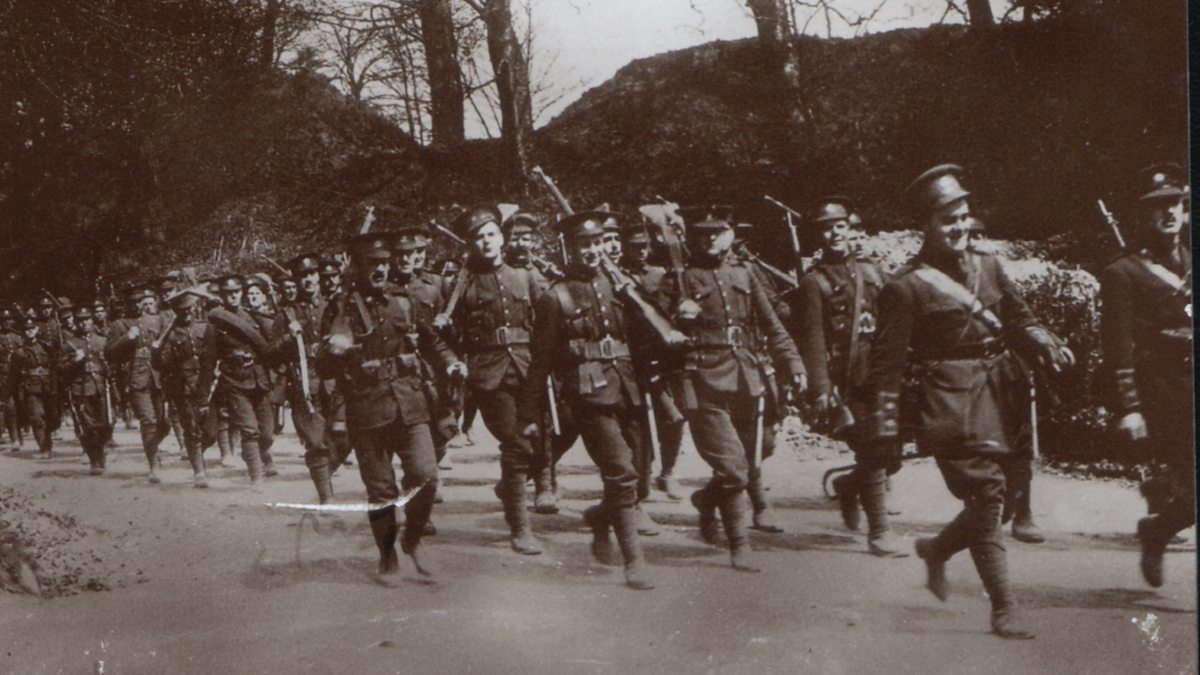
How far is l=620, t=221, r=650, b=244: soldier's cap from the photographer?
4.38 meters

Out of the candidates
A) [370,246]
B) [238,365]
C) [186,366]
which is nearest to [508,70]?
[370,246]

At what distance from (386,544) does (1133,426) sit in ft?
9.16

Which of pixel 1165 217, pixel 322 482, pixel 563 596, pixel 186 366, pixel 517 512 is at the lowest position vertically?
pixel 563 596

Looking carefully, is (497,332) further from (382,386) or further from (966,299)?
(966,299)

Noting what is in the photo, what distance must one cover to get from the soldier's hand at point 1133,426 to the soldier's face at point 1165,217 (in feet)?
2.12

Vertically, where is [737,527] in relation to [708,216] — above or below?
below

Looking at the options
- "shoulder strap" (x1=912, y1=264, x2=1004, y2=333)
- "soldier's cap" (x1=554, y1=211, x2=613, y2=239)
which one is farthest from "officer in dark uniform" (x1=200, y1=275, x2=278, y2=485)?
"shoulder strap" (x1=912, y1=264, x2=1004, y2=333)

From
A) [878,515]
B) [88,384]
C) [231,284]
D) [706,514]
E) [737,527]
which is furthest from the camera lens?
[88,384]

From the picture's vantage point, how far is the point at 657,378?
4293 mm

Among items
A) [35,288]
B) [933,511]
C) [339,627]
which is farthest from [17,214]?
[933,511]

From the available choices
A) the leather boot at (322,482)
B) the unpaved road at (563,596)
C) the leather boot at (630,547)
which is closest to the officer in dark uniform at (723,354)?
the unpaved road at (563,596)

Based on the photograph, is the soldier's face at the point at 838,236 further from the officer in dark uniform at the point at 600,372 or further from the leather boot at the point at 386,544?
the leather boot at the point at 386,544

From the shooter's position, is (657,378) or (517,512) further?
(517,512)

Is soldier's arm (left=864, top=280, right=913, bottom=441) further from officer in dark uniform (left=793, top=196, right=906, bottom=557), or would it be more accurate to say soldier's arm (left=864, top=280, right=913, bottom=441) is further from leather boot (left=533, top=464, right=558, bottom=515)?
leather boot (left=533, top=464, right=558, bottom=515)
